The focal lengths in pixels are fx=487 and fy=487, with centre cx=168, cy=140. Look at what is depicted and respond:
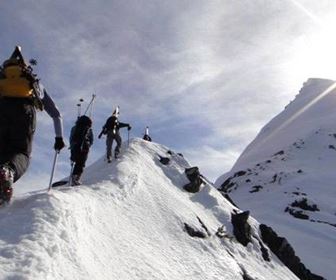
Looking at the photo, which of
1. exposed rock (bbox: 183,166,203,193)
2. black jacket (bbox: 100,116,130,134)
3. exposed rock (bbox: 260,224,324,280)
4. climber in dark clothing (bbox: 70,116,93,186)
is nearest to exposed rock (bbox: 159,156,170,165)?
exposed rock (bbox: 183,166,203,193)

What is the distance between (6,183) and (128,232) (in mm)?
3558

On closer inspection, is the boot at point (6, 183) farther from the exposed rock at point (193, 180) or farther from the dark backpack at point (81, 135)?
the exposed rock at point (193, 180)

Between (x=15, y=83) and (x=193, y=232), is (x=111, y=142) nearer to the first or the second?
(x=193, y=232)

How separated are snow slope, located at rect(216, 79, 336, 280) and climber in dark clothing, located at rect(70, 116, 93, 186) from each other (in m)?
20.0

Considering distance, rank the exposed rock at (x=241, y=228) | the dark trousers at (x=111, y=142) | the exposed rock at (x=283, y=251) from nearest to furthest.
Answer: the exposed rock at (x=241, y=228)
the dark trousers at (x=111, y=142)
the exposed rock at (x=283, y=251)

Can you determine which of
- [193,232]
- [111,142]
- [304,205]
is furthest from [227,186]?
[193,232]

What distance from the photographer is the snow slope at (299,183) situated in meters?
32.8

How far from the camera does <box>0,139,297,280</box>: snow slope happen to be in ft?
17.0

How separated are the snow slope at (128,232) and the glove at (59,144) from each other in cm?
63

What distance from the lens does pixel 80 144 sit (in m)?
11.4

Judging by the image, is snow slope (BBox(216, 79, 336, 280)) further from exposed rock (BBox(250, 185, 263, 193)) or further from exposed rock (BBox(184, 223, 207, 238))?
exposed rock (BBox(184, 223, 207, 238))

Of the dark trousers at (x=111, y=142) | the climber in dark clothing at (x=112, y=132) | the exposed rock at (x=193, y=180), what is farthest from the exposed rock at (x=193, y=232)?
the climber in dark clothing at (x=112, y=132)

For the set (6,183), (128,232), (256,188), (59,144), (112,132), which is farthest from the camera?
(256,188)

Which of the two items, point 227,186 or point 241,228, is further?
point 227,186
